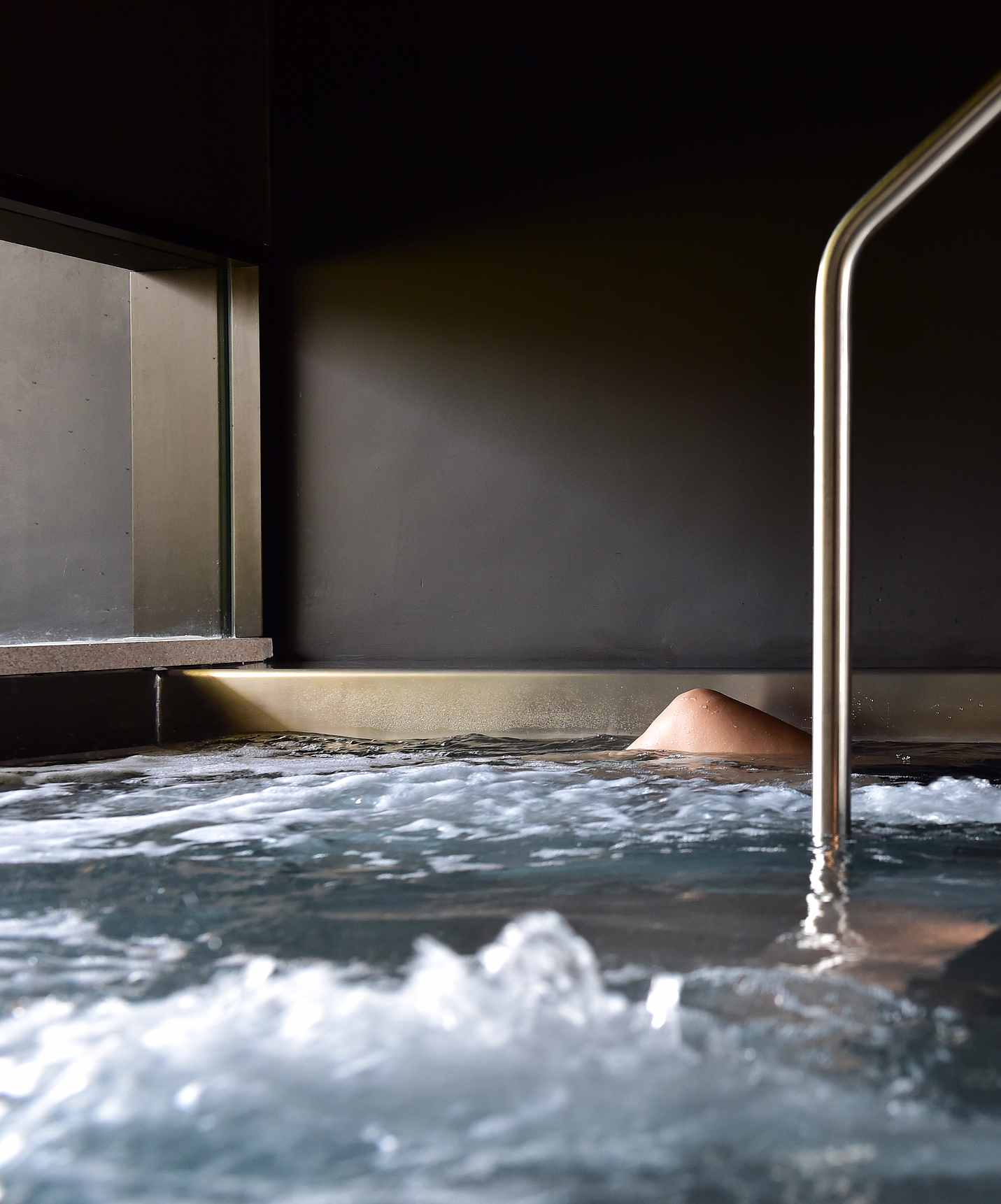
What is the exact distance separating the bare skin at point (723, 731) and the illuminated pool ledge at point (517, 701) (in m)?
0.35

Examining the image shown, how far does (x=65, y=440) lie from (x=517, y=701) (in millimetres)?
2065

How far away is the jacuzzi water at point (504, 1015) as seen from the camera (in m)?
0.57

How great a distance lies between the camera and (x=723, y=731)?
212cm

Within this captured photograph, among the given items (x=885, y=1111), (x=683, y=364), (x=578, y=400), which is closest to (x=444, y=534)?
(x=578, y=400)

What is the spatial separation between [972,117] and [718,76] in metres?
2.38

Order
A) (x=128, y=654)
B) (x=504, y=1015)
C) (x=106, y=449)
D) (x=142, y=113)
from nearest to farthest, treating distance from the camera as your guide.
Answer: (x=504, y=1015), (x=128, y=654), (x=142, y=113), (x=106, y=449)

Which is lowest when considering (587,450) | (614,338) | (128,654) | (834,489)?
(128,654)

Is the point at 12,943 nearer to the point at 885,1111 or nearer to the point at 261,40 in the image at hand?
the point at 885,1111

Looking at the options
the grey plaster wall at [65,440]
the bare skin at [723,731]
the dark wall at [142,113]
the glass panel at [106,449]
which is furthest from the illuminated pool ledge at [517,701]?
the dark wall at [142,113]

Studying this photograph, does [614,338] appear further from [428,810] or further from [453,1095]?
[453,1095]

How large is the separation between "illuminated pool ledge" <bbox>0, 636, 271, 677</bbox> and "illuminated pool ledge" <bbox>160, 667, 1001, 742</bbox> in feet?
0.25

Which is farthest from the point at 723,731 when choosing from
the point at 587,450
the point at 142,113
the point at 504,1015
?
the point at 142,113

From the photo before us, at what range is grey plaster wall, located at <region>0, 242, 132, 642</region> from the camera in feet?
11.8

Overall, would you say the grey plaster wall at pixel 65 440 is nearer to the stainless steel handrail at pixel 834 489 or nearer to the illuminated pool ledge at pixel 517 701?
the illuminated pool ledge at pixel 517 701
